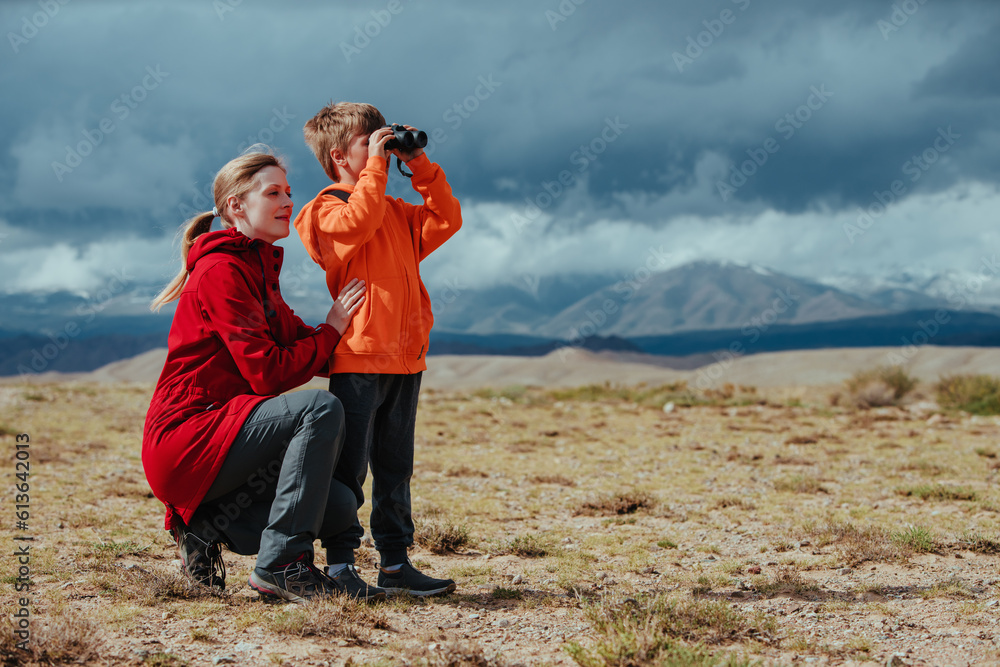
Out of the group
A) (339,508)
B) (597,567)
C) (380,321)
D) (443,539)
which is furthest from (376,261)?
(597,567)

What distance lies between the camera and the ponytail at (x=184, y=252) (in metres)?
3.81

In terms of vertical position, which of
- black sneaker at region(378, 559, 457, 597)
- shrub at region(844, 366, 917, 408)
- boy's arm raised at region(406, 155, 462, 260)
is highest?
boy's arm raised at region(406, 155, 462, 260)

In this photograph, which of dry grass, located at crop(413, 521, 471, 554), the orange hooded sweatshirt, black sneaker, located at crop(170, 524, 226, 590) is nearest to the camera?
the orange hooded sweatshirt

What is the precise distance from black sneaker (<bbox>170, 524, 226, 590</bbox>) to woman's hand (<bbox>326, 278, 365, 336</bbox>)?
1.30 metres

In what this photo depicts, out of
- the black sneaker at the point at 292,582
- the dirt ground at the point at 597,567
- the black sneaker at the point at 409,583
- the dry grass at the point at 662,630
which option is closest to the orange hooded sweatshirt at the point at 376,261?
the black sneaker at the point at 292,582

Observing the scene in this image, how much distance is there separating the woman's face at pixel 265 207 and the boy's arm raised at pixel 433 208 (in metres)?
0.66

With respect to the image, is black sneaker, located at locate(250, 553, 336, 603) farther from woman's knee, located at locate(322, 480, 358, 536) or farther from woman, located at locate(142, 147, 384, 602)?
woman's knee, located at locate(322, 480, 358, 536)

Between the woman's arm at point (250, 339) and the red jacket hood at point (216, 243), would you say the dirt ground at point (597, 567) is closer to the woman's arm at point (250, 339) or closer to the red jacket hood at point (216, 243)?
the woman's arm at point (250, 339)

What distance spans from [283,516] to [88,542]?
2634 millimetres

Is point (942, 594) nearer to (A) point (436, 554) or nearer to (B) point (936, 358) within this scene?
(A) point (436, 554)

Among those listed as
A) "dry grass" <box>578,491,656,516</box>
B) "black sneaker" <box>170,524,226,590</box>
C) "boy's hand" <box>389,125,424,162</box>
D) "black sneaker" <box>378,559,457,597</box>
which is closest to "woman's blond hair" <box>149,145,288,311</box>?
"boy's hand" <box>389,125,424,162</box>

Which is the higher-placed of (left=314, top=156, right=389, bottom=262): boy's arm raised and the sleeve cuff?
the sleeve cuff

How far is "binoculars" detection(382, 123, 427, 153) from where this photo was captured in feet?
12.5

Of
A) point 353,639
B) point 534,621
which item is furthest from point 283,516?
point 534,621
